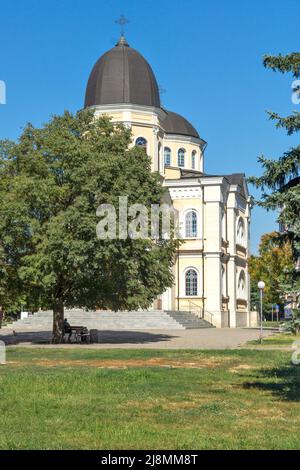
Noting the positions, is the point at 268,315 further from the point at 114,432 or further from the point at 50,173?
the point at 114,432

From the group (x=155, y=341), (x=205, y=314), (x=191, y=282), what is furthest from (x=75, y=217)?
(x=191, y=282)

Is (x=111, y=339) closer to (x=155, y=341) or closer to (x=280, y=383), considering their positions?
(x=155, y=341)

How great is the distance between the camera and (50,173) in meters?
29.0

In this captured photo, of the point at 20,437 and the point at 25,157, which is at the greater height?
the point at 25,157

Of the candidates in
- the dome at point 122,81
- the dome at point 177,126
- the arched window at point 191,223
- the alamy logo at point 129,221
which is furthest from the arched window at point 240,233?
the alamy logo at point 129,221

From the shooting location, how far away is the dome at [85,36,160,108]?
174 feet

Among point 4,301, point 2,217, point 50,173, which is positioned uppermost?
point 50,173

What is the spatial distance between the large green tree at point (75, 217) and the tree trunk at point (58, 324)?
5 centimetres

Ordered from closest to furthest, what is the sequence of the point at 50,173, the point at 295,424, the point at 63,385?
the point at 295,424
the point at 63,385
the point at 50,173

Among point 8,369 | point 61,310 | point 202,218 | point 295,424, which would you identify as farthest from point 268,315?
point 295,424

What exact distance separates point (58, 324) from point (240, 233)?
3251 cm

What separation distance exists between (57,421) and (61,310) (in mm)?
20749

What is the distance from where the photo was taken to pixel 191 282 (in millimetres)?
53438
